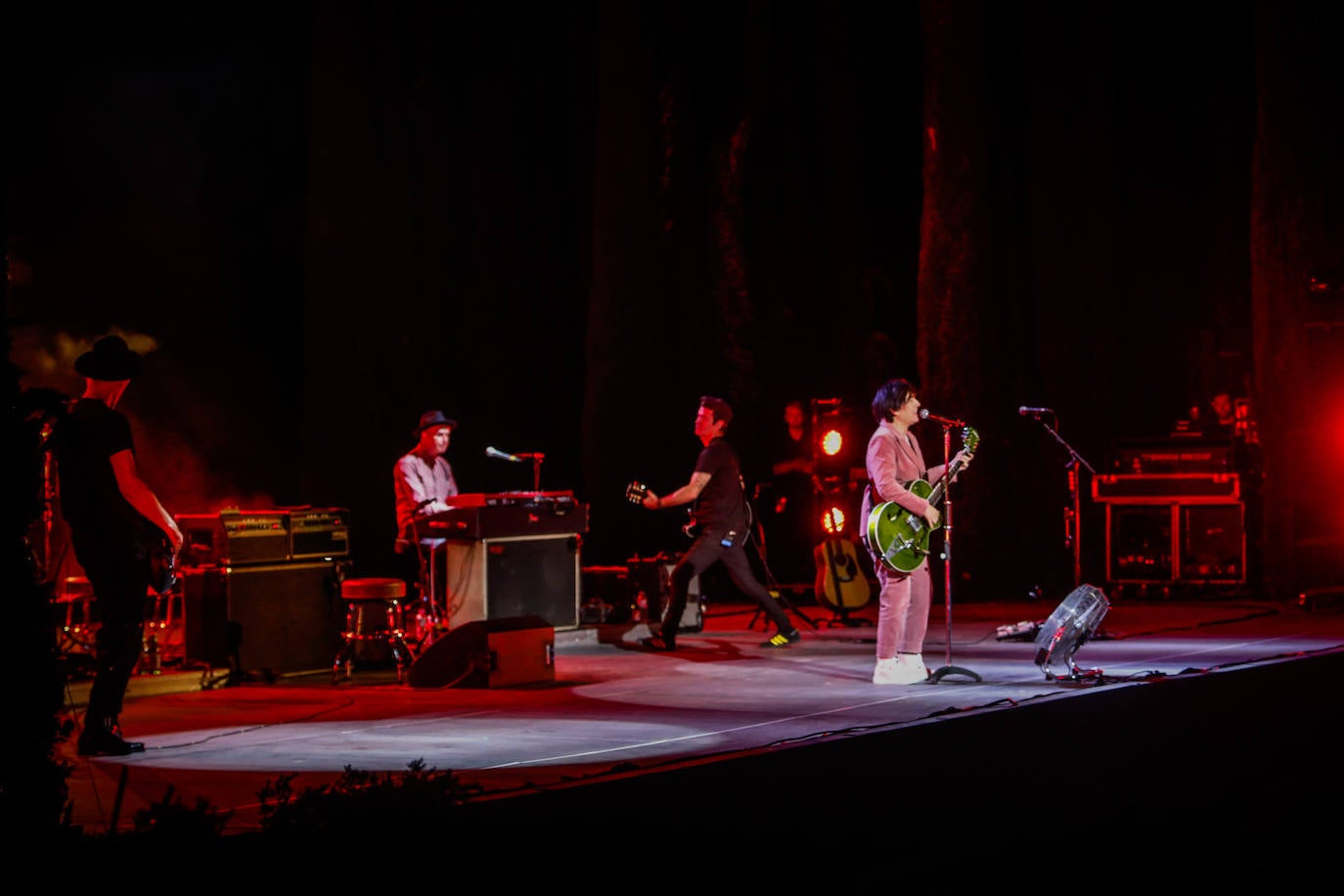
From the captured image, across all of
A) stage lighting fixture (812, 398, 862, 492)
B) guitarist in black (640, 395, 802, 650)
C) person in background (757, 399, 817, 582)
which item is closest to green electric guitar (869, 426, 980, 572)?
guitarist in black (640, 395, 802, 650)

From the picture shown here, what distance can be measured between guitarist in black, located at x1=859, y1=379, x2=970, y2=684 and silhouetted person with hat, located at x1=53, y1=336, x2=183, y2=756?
4206 millimetres

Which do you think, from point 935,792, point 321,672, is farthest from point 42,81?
point 321,672

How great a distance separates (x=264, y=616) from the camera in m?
11.1

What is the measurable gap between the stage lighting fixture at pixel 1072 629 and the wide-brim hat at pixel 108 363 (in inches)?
223

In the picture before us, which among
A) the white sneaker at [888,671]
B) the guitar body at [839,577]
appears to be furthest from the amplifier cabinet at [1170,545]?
the white sneaker at [888,671]

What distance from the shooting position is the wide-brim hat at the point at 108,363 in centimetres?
801

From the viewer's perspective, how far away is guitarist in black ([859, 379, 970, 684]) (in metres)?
9.88

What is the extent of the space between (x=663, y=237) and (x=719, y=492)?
4990mm

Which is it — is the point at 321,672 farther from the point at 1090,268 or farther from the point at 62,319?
the point at 1090,268

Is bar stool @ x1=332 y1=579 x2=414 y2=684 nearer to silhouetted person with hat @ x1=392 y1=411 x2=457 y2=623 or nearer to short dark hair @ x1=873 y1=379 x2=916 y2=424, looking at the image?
silhouetted person with hat @ x1=392 y1=411 x2=457 y2=623

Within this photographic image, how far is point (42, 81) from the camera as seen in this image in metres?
4.36

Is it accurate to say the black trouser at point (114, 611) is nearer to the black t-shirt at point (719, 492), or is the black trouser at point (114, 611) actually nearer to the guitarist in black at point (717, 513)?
the guitarist in black at point (717, 513)

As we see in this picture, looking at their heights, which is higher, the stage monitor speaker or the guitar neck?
the guitar neck

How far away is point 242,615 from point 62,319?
234cm
